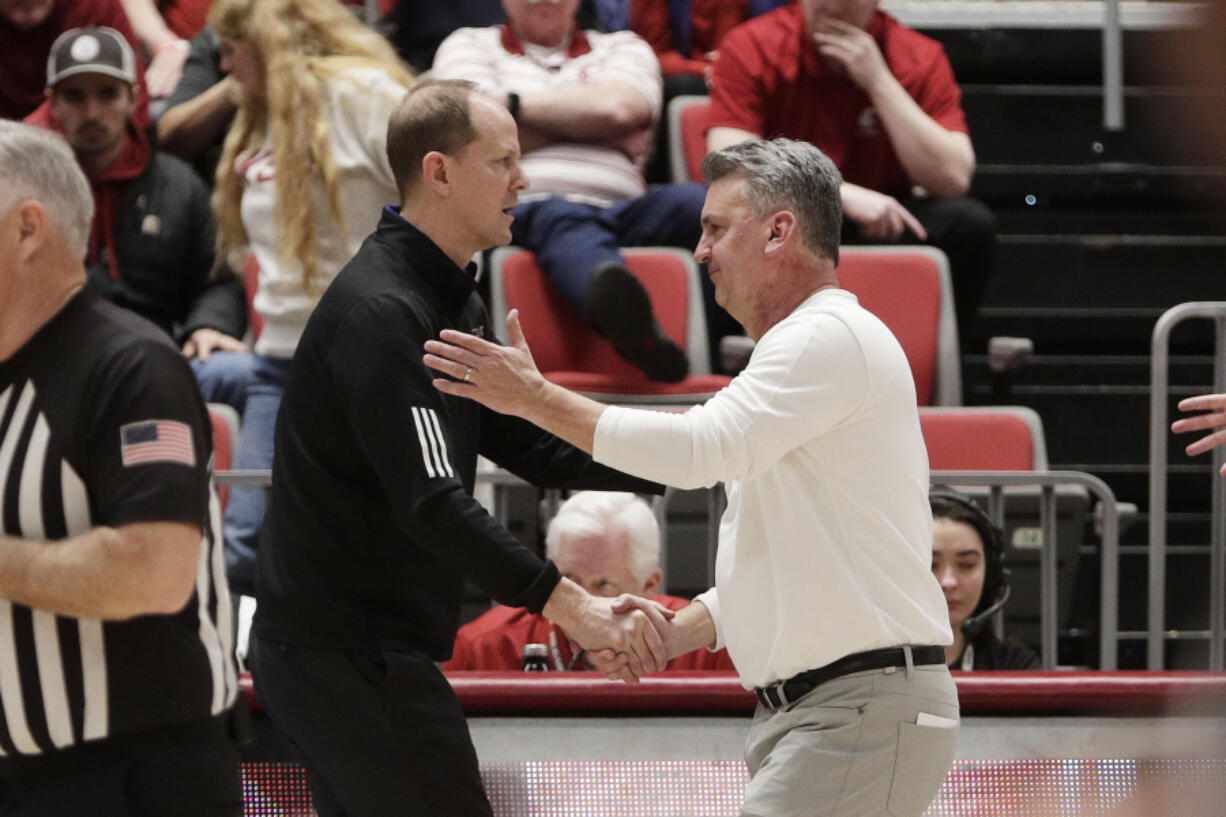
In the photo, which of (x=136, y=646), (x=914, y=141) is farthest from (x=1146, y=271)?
(x=136, y=646)

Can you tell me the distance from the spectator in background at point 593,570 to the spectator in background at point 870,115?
1.91 m

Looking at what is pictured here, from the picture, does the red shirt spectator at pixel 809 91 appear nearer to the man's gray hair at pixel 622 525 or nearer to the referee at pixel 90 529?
the man's gray hair at pixel 622 525

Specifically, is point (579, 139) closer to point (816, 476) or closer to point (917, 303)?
point (917, 303)

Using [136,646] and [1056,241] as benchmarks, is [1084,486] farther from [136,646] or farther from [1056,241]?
[136,646]

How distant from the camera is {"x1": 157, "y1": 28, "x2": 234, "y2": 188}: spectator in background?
638cm

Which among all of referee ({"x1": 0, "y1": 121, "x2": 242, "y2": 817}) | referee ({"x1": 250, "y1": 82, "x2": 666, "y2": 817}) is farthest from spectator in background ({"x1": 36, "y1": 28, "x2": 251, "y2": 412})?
referee ({"x1": 0, "y1": 121, "x2": 242, "y2": 817})

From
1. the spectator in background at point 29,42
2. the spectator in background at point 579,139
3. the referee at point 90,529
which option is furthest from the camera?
the spectator in background at point 29,42

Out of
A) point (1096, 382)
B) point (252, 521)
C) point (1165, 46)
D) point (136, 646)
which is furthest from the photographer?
point (1096, 382)

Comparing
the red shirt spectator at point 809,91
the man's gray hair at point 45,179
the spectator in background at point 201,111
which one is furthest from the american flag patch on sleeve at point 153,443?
the spectator in background at point 201,111

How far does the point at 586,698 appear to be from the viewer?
3729 millimetres

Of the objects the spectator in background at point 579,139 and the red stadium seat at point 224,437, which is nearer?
the red stadium seat at point 224,437

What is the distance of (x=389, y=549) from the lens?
296 centimetres

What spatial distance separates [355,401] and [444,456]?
184mm

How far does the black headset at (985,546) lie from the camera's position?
14.2 ft
